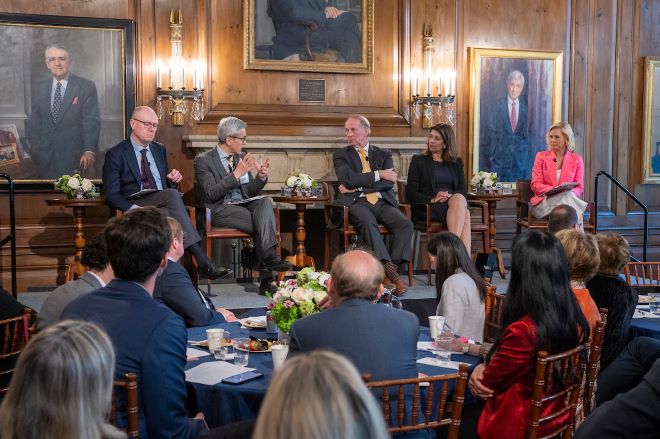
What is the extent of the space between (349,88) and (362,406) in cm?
752

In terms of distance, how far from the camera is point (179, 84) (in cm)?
778

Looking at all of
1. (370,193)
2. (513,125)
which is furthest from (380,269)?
(513,125)

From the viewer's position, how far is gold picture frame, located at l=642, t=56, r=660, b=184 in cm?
962

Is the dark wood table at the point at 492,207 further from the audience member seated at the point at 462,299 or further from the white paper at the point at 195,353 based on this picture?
the white paper at the point at 195,353

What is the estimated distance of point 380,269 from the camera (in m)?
2.74

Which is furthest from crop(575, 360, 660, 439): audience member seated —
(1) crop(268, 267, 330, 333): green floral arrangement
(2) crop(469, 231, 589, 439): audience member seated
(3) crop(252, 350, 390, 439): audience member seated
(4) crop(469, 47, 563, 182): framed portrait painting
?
(4) crop(469, 47, 563, 182): framed portrait painting

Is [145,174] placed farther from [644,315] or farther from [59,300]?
[644,315]

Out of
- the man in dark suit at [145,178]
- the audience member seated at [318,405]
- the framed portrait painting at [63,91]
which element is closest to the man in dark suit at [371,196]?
the man in dark suit at [145,178]

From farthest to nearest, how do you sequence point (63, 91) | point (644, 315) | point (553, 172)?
point (553, 172)
point (63, 91)
point (644, 315)

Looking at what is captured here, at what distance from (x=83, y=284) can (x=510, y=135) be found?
6572mm

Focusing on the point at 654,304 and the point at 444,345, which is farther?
the point at 654,304

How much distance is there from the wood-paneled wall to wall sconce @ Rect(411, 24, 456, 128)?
0.09 meters

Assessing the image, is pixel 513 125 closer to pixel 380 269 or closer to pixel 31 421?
pixel 380 269

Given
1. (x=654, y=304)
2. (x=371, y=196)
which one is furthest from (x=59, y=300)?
(x=371, y=196)
